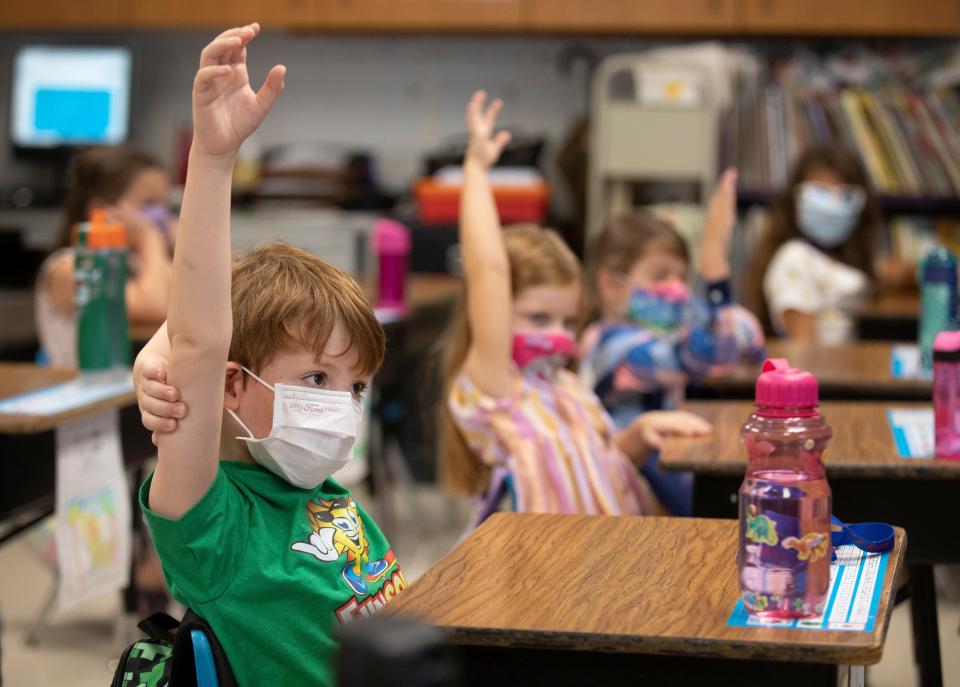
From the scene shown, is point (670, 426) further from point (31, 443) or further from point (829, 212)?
point (829, 212)

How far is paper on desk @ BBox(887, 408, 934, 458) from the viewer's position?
2006 millimetres

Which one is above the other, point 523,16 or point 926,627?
point 523,16

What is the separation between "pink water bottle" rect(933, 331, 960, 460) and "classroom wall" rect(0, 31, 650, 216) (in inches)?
146

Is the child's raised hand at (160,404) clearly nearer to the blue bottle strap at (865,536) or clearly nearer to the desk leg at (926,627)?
the blue bottle strap at (865,536)

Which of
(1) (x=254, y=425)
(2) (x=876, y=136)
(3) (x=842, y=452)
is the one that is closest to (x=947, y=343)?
(3) (x=842, y=452)

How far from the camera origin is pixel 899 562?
1386 millimetres

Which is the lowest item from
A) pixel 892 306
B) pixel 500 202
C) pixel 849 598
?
pixel 849 598

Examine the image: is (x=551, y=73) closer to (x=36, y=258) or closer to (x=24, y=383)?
(x=36, y=258)

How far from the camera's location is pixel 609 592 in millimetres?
1276

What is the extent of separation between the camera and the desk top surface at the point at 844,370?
271 centimetres

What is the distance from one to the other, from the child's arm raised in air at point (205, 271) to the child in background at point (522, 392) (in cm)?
100

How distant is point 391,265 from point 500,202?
3.89ft

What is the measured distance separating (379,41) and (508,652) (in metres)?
4.68

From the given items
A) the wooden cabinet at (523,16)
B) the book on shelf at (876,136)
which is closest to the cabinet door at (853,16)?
the wooden cabinet at (523,16)
